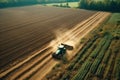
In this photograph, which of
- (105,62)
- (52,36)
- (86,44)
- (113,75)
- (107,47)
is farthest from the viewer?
(52,36)

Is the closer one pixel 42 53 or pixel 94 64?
pixel 94 64

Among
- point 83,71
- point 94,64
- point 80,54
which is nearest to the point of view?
point 83,71

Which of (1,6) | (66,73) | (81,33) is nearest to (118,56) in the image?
(66,73)

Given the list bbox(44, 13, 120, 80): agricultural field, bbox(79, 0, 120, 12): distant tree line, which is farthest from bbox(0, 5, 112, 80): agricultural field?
bbox(79, 0, 120, 12): distant tree line

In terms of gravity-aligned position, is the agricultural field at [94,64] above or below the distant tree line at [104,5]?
below

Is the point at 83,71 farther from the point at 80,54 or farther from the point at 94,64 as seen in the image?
the point at 80,54

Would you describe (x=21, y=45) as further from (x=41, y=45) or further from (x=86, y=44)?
(x=86, y=44)

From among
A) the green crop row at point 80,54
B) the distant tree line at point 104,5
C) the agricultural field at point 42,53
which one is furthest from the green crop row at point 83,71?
the distant tree line at point 104,5

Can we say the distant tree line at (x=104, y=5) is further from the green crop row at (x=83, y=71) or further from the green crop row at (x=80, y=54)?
the green crop row at (x=83, y=71)

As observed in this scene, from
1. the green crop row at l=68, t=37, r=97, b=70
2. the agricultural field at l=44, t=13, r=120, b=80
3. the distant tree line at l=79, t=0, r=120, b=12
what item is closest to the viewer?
the agricultural field at l=44, t=13, r=120, b=80

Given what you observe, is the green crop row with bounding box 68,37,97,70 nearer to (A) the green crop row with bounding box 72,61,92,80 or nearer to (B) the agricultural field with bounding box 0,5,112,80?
(B) the agricultural field with bounding box 0,5,112,80

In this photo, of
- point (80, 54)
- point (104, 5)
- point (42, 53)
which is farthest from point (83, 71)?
point (104, 5)
